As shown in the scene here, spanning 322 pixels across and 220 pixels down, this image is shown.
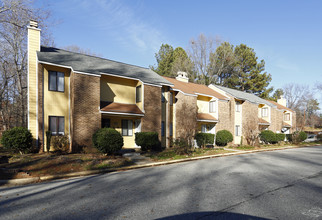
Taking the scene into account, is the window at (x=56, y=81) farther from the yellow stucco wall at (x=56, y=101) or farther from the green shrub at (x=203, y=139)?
the green shrub at (x=203, y=139)

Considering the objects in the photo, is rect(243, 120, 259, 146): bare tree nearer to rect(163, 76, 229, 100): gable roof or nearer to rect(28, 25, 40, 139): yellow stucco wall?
rect(163, 76, 229, 100): gable roof

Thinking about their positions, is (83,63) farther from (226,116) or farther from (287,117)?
(287,117)

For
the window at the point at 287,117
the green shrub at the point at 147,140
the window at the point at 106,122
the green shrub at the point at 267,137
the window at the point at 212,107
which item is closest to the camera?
the green shrub at the point at 147,140

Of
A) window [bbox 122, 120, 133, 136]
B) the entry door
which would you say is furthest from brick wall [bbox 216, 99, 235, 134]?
window [bbox 122, 120, 133, 136]

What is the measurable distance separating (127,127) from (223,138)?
10.8 m

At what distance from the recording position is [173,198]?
17.6 feet

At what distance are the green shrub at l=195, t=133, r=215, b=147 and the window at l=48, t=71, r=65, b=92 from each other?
1278cm

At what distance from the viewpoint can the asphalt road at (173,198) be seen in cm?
438

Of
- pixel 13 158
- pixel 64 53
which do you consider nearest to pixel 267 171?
pixel 13 158

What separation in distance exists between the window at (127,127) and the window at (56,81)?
17.8 ft

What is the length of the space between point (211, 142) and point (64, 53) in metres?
16.3

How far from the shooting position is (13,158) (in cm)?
1070

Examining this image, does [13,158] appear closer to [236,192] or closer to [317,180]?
[236,192]

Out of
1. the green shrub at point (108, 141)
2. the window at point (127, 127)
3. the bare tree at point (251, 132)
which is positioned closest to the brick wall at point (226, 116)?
the bare tree at point (251, 132)
